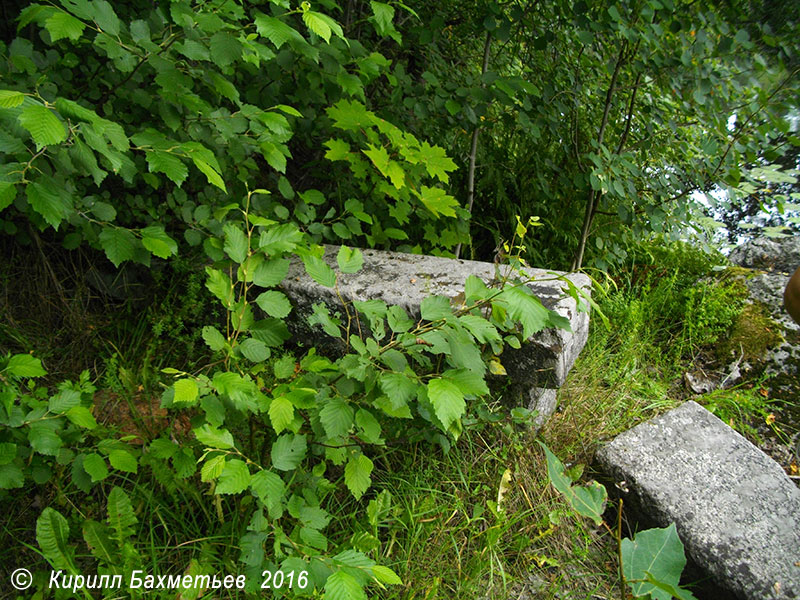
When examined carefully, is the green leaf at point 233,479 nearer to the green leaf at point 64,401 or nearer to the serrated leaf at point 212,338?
the serrated leaf at point 212,338

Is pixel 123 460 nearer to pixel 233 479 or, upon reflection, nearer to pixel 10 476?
pixel 10 476

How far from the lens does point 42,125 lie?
1044 mm

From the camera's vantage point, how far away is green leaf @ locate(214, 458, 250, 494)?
3.77 ft

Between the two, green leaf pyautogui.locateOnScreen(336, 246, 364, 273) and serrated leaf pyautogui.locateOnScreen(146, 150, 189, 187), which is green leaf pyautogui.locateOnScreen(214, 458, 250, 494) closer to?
green leaf pyautogui.locateOnScreen(336, 246, 364, 273)

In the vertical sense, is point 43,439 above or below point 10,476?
above

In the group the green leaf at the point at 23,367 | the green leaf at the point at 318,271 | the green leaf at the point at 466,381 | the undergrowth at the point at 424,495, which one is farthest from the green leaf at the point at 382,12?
the green leaf at the point at 23,367

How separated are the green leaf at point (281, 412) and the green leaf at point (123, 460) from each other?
0.44 m

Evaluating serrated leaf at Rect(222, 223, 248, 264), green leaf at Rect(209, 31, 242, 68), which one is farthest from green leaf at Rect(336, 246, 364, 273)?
green leaf at Rect(209, 31, 242, 68)

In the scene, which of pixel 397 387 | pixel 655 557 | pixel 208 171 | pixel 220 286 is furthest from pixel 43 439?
pixel 655 557

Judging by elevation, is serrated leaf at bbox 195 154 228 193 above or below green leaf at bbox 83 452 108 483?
above

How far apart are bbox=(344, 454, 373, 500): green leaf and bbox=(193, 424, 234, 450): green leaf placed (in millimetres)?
327

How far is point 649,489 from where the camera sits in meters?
1.90

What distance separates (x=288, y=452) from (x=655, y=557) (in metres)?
0.90

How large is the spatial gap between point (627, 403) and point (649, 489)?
59 centimetres
